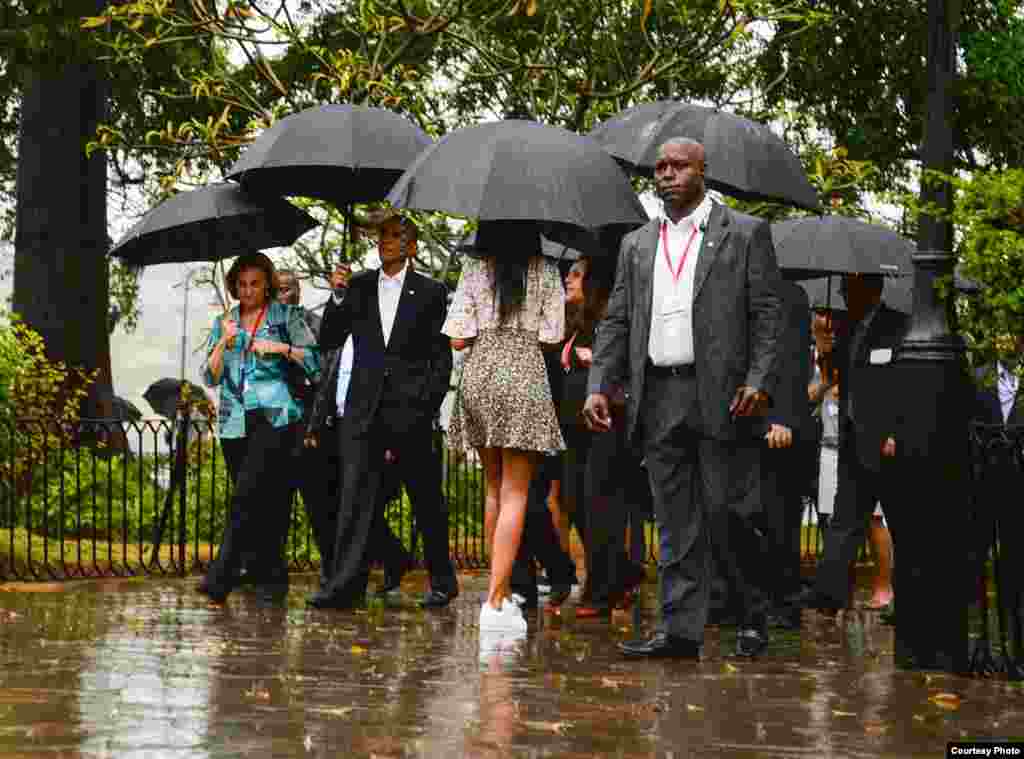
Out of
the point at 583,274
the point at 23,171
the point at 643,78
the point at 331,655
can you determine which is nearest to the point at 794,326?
the point at 583,274

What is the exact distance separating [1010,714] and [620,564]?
412 cm

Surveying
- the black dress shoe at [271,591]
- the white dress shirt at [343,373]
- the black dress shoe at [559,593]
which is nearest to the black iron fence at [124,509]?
the white dress shirt at [343,373]

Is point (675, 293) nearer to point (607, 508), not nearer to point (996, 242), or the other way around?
point (996, 242)

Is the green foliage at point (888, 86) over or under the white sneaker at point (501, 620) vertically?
over

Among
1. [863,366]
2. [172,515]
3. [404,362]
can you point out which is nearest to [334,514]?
[404,362]

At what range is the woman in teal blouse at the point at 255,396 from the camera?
37.1 feet

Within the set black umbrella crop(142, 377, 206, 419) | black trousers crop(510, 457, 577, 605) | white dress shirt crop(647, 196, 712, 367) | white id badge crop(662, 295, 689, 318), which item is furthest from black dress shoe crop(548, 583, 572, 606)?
black umbrella crop(142, 377, 206, 419)

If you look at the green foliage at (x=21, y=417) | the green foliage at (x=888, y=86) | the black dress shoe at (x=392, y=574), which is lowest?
the black dress shoe at (x=392, y=574)

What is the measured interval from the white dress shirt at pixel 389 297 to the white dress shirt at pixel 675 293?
2.36 metres

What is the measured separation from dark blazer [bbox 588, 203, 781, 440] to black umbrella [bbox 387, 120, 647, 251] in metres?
0.83

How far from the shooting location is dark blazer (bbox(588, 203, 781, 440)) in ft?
28.2

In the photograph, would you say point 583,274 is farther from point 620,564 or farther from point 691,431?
point 691,431

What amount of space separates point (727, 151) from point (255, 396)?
3090mm

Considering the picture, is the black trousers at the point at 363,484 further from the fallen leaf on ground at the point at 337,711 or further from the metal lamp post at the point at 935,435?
the fallen leaf on ground at the point at 337,711
